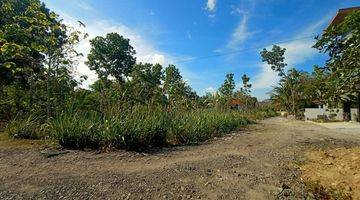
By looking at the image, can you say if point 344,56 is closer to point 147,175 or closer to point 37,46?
point 147,175

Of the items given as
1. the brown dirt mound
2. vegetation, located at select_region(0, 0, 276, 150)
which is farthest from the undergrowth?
the brown dirt mound

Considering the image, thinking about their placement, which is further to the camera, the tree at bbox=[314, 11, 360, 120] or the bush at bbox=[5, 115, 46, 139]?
the bush at bbox=[5, 115, 46, 139]

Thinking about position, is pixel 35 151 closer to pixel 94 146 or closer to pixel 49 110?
pixel 94 146

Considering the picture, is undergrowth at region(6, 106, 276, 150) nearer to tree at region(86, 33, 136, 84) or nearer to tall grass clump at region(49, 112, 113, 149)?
tall grass clump at region(49, 112, 113, 149)

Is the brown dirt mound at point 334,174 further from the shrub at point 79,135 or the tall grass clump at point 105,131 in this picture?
the shrub at point 79,135

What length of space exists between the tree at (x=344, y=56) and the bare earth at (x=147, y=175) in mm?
1443

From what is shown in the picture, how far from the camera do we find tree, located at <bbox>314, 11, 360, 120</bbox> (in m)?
4.07

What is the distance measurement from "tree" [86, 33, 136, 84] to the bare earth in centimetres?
3452

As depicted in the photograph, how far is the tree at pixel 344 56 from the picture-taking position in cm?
407

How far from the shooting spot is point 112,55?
39562 mm

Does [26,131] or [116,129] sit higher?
[116,129]

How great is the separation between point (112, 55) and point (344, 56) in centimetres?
3719

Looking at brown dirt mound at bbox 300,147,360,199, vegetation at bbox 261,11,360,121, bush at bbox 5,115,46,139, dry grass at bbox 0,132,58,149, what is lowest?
brown dirt mound at bbox 300,147,360,199

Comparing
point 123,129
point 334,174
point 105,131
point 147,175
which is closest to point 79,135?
point 105,131
